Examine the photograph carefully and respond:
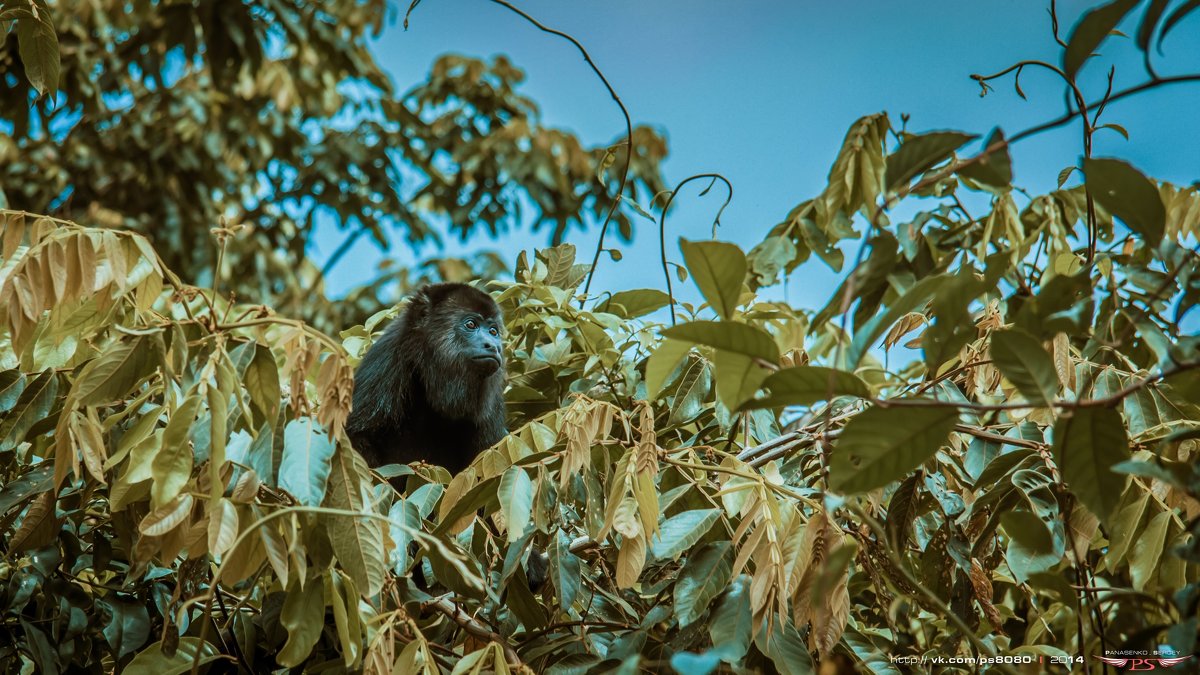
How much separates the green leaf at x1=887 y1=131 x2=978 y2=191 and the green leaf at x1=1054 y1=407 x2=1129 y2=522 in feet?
1.18

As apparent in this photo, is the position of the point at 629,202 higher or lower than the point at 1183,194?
higher

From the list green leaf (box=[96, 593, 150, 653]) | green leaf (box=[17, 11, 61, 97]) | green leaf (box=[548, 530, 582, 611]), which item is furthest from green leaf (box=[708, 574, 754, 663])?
green leaf (box=[17, 11, 61, 97])

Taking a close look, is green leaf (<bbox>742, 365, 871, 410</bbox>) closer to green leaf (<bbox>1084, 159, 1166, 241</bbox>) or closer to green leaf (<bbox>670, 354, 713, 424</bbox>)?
green leaf (<bbox>1084, 159, 1166, 241</bbox>)

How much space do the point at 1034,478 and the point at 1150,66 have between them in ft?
3.80

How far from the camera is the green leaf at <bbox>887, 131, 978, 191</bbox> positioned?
4.27 ft

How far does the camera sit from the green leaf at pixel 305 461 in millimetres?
1676

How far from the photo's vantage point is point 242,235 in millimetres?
10219

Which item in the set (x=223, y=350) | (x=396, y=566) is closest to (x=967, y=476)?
(x=396, y=566)

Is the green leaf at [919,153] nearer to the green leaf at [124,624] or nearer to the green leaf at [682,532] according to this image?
the green leaf at [682,532]

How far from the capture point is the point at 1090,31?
133 centimetres

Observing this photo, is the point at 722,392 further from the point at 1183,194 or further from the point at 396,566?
the point at 1183,194

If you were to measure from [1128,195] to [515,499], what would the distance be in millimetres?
1178

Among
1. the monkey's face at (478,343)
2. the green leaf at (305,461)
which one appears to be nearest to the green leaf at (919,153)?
the green leaf at (305,461)

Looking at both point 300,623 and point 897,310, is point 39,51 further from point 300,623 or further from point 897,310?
point 897,310
